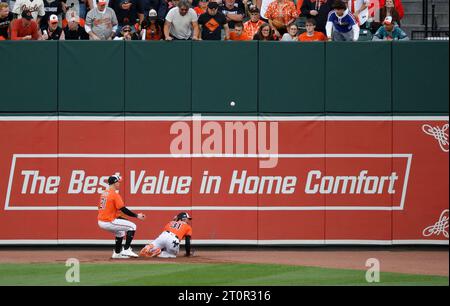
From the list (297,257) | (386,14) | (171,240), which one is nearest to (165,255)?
(171,240)

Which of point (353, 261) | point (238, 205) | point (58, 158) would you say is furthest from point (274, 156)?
point (58, 158)

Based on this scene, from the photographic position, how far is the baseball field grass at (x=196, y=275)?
1745 cm

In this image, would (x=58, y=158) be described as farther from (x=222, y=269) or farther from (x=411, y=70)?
(x=411, y=70)

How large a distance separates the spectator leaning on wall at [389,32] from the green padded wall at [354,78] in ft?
2.15

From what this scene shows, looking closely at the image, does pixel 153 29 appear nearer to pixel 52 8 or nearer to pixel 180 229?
pixel 52 8

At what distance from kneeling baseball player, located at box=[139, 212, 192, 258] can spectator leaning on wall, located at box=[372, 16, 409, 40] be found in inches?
243

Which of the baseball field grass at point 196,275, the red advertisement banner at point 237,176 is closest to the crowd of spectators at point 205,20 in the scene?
the red advertisement banner at point 237,176

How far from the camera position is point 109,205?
2080 centimetres

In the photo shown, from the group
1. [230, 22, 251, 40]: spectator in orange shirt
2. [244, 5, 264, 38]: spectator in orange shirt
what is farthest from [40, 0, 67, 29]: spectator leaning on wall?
[244, 5, 264, 38]: spectator in orange shirt

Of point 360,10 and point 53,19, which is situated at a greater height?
point 360,10

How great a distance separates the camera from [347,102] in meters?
22.7

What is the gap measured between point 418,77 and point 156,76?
18.9ft

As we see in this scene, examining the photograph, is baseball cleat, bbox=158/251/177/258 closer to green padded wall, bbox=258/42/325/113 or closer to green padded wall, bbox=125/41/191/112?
green padded wall, bbox=125/41/191/112

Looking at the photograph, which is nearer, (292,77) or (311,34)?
(292,77)
